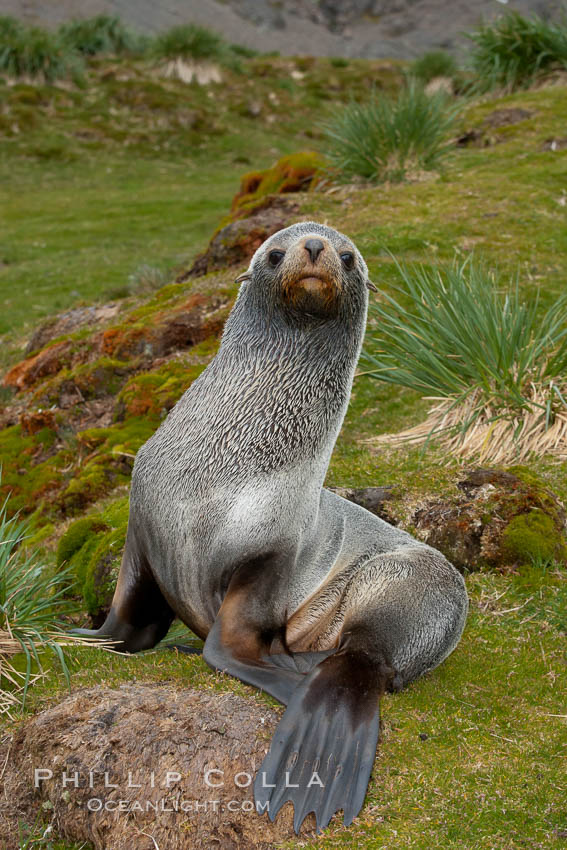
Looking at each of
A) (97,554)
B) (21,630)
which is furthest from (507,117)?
(21,630)

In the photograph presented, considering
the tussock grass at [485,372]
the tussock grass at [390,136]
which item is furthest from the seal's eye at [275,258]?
the tussock grass at [390,136]

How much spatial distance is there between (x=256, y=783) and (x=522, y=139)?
12.8 meters

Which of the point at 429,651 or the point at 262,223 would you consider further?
the point at 262,223

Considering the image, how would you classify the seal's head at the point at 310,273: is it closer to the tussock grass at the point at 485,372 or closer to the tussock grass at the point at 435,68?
the tussock grass at the point at 485,372

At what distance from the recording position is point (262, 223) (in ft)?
33.5

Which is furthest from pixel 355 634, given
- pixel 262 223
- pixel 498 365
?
pixel 262 223

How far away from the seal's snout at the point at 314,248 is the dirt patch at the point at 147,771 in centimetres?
172

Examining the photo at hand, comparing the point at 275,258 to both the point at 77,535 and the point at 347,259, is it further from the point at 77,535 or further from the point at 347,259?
the point at 77,535

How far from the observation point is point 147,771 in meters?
3.13

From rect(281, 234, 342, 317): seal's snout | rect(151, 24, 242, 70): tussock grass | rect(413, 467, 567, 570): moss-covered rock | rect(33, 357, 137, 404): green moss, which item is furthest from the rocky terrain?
rect(281, 234, 342, 317): seal's snout

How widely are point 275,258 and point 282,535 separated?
1140 millimetres

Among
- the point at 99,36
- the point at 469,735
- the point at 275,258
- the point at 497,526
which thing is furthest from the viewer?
the point at 99,36

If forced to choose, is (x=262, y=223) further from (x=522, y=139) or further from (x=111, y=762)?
(x=111, y=762)

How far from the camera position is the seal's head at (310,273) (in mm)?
3518
